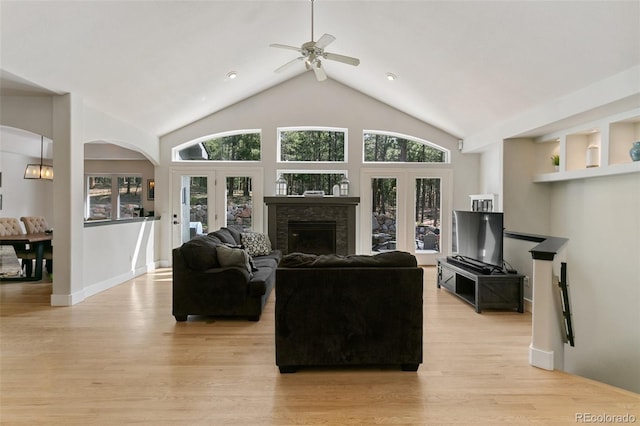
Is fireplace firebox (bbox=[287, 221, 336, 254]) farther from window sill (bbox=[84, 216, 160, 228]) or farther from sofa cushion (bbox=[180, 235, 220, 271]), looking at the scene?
sofa cushion (bbox=[180, 235, 220, 271])

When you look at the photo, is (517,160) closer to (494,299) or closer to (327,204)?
(494,299)

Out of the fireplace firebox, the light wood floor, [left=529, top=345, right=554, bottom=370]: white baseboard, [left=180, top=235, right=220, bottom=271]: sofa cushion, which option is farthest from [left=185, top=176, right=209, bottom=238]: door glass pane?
[left=529, top=345, right=554, bottom=370]: white baseboard

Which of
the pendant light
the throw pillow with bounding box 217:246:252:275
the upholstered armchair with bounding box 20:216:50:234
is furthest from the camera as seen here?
the pendant light

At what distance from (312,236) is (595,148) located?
458 centimetres

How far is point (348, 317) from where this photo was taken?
2.67 m

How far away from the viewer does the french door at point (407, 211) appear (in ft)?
23.3

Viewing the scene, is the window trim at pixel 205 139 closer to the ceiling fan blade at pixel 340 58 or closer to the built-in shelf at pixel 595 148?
the ceiling fan blade at pixel 340 58

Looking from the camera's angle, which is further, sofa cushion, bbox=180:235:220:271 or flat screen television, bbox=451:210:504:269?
flat screen television, bbox=451:210:504:269

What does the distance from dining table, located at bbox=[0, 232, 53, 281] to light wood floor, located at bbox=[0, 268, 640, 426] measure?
212cm

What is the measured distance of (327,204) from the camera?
685 centimetres

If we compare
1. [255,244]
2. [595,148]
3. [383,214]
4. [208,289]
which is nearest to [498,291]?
[595,148]

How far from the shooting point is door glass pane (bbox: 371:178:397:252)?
715 cm

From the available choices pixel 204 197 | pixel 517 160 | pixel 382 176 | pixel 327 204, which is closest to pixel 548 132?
pixel 517 160

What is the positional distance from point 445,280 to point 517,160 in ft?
6.73
